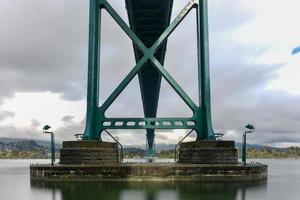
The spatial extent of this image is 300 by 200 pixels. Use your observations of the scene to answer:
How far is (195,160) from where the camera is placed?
27719 mm

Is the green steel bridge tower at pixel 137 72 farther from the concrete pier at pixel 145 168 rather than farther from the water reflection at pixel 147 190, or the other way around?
the water reflection at pixel 147 190

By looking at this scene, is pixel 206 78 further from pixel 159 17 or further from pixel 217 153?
pixel 159 17

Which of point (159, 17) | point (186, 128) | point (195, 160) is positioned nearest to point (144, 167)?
point (195, 160)

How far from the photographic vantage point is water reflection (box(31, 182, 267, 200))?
1902 centimetres

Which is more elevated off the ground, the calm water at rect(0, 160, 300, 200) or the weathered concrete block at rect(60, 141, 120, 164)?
the weathered concrete block at rect(60, 141, 120, 164)

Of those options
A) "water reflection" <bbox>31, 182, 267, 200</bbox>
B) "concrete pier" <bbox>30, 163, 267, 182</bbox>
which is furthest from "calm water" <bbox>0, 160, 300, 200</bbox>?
"concrete pier" <bbox>30, 163, 267, 182</bbox>

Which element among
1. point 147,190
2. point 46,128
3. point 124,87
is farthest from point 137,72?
point 147,190

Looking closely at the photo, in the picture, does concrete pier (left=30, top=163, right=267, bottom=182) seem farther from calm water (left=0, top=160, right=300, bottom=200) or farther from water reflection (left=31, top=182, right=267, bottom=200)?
calm water (left=0, top=160, right=300, bottom=200)

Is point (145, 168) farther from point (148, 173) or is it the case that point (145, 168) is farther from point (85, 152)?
point (85, 152)

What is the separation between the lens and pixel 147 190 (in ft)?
69.2

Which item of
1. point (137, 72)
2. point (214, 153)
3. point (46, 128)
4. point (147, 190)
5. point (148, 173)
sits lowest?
point (147, 190)

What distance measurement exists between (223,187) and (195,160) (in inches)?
218

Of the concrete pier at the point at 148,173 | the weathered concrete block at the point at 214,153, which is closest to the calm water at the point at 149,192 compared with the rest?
the concrete pier at the point at 148,173

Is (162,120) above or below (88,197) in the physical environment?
above
